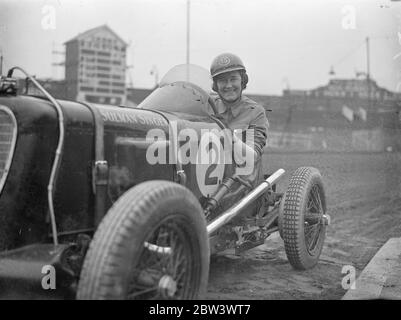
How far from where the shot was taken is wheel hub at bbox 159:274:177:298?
227 centimetres

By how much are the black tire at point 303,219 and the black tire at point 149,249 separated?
1592 millimetres

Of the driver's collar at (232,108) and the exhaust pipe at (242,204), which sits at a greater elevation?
the driver's collar at (232,108)

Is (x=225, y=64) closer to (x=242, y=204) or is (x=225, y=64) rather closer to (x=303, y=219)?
(x=242, y=204)

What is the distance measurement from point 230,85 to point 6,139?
7.04ft

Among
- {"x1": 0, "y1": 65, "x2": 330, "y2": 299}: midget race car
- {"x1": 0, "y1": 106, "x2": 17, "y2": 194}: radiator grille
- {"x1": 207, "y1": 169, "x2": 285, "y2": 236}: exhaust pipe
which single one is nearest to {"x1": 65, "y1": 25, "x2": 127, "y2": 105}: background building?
{"x1": 207, "y1": 169, "x2": 285, "y2": 236}: exhaust pipe

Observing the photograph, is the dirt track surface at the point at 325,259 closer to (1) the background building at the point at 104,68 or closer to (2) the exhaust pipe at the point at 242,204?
(2) the exhaust pipe at the point at 242,204

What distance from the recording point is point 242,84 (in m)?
4.24

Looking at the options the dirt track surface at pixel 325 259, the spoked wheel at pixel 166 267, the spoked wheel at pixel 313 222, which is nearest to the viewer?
the spoked wheel at pixel 166 267

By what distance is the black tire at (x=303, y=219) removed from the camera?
397 centimetres

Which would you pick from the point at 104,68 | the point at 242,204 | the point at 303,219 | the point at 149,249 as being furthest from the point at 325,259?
the point at 104,68

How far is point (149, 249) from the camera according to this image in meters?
2.34

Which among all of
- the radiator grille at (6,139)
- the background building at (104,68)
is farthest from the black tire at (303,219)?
the background building at (104,68)

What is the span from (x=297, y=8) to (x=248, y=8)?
0.36 m
